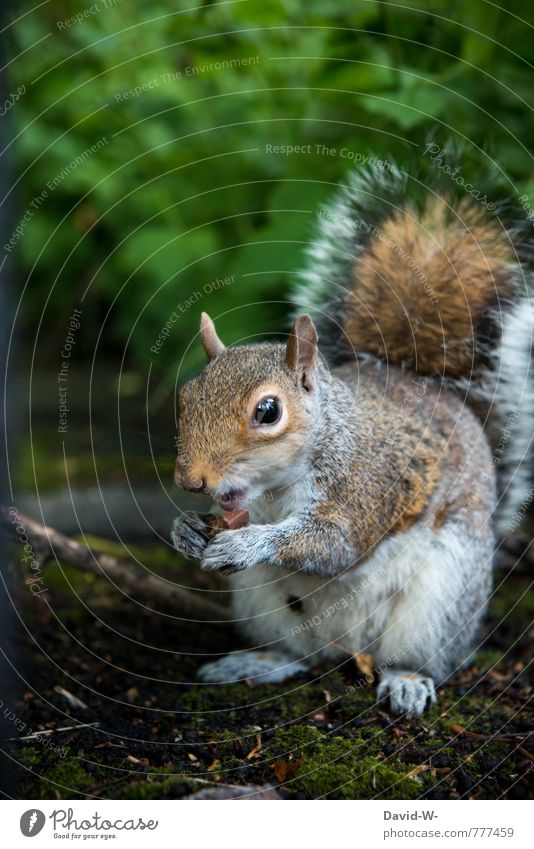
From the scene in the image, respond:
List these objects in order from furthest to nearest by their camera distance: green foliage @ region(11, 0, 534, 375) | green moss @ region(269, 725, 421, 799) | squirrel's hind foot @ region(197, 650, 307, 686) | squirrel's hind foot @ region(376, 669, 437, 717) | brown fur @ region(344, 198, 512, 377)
→ green foliage @ region(11, 0, 534, 375) → brown fur @ region(344, 198, 512, 377) → squirrel's hind foot @ region(197, 650, 307, 686) → squirrel's hind foot @ region(376, 669, 437, 717) → green moss @ region(269, 725, 421, 799)

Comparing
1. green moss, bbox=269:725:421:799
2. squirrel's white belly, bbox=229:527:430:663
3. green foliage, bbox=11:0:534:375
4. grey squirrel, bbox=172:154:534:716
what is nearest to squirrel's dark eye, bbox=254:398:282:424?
grey squirrel, bbox=172:154:534:716

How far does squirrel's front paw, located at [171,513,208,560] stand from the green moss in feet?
0.82

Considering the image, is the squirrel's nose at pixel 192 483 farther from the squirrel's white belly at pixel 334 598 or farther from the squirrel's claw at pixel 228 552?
the squirrel's white belly at pixel 334 598

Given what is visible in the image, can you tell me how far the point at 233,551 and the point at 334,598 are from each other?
220 mm

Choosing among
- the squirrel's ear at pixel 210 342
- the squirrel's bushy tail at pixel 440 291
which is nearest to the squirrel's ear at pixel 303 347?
the squirrel's ear at pixel 210 342

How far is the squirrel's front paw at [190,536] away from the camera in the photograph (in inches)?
45.6

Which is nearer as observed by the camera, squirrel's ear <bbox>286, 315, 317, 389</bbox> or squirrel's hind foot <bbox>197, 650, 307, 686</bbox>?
squirrel's ear <bbox>286, 315, 317, 389</bbox>

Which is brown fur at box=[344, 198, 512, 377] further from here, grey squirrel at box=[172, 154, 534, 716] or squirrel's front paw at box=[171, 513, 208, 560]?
squirrel's front paw at box=[171, 513, 208, 560]

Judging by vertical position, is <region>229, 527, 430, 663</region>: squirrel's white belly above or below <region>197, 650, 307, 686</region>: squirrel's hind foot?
above

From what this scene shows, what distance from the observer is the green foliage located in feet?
6.07

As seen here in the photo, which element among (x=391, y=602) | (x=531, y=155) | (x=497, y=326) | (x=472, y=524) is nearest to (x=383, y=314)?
(x=497, y=326)

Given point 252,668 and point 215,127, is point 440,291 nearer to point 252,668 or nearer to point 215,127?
point 252,668

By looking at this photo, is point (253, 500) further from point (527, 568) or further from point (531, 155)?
point (531, 155)

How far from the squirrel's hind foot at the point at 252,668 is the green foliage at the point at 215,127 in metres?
0.82
